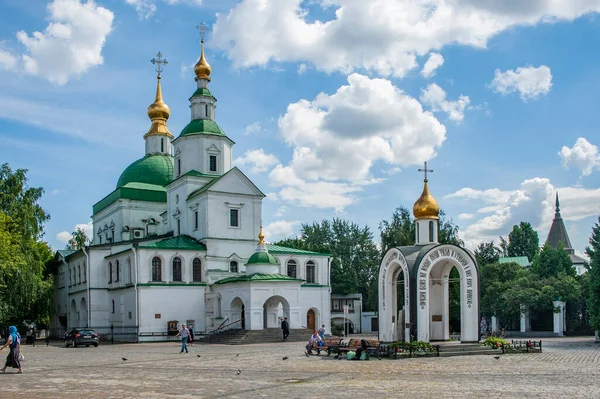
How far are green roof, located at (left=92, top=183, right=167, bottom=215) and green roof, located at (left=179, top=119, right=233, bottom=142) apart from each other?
7.52m

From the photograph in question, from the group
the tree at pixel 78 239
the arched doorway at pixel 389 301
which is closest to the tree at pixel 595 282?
the arched doorway at pixel 389 301

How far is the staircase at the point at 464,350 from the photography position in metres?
24.5

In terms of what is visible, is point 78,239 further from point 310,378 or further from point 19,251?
point 310,378

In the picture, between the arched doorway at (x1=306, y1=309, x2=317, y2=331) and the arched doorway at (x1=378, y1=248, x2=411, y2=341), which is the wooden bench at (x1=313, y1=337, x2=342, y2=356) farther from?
the arched doorway at (x1=306, y1=309, x2=317, y2=331)

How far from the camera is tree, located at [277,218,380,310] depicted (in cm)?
6862

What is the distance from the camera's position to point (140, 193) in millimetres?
53844

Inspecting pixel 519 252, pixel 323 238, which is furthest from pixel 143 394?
pixel 519 252

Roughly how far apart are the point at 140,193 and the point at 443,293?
31.7m

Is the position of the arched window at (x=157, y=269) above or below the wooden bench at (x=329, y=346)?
above

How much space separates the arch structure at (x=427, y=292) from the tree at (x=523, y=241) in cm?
6862

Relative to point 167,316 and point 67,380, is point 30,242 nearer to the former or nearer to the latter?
point 167,316

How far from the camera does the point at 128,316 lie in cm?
4384

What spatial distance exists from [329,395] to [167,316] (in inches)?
1192

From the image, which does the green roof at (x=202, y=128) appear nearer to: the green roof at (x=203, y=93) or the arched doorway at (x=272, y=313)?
the green roof at (x=203, y=93)
